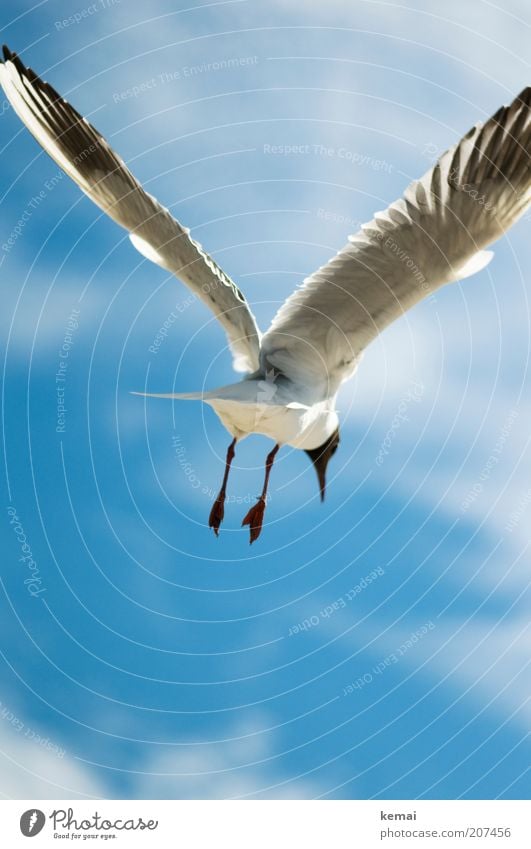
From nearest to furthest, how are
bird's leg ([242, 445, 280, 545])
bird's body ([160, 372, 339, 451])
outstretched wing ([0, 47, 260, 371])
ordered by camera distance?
bird's body ([160, 372, 339, 451]) → outstretched wing ([0, 47, 260, 371]) → bird's leg ([242, 445, 280, 545])

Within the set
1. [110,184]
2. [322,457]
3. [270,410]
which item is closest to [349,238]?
[270,410]

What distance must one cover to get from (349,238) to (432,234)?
70 centimetres

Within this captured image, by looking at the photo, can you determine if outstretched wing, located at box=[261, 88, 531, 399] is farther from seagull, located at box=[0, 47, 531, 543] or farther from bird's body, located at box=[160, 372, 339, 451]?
bird's body, located at box=[160, 372, 339, 451]

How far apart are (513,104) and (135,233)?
10.9 feet

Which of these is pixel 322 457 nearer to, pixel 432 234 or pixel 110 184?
pixel 432 234

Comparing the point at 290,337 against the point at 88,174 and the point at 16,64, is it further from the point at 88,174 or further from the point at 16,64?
the point at 16,64

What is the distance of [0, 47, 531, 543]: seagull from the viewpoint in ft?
23.2

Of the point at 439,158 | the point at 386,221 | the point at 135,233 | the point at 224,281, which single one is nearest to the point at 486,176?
the point at 439,158

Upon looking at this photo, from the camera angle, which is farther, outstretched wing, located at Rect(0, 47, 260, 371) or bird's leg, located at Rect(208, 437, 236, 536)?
bird's leg, located at Rect(208, 437, 236, 536)

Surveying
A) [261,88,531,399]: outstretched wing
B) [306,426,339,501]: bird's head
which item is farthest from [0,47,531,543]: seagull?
[306,426,339,501]: bird's head

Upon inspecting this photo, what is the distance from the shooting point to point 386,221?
709 centimetres

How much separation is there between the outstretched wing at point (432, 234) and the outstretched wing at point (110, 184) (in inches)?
30.3

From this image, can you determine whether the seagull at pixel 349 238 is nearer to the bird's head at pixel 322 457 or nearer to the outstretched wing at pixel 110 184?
the outstretched wing at pixel 110 184

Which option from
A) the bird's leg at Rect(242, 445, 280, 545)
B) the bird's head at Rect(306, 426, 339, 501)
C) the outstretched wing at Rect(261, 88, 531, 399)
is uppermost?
the outstretched wing at Rect(261, 88, 531, 399)
